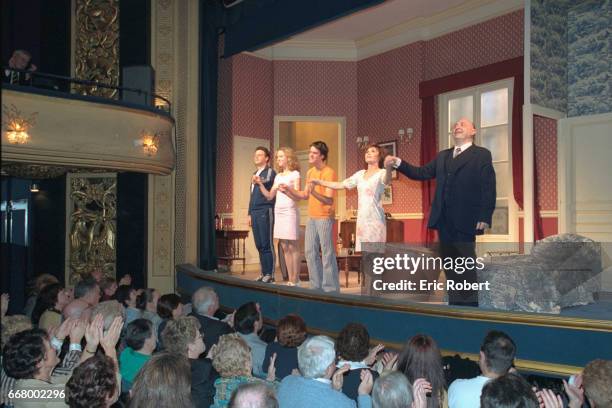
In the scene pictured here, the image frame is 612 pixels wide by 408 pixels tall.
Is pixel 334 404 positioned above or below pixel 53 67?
below

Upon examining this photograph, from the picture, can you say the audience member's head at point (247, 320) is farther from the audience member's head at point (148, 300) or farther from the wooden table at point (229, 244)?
the wooden table at point (229, 244)

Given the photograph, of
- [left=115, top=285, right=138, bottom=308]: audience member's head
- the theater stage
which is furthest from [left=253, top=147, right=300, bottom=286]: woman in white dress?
[left=115, top=285, right=138, bottom=308]: audience member's head

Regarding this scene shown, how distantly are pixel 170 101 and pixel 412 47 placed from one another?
402 centimetres

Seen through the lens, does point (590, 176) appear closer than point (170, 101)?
Yes

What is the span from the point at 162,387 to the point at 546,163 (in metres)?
6.97

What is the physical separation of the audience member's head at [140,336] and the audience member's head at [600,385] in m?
2.01

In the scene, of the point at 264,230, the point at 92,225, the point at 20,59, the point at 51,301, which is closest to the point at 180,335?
the point at 51,301

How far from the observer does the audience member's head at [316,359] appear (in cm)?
253

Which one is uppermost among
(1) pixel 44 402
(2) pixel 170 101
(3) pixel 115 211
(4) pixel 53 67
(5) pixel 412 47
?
(5) pixel 412 47

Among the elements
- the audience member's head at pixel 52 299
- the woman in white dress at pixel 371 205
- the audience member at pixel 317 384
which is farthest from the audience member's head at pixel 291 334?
the audience member's head at pixel 52 299

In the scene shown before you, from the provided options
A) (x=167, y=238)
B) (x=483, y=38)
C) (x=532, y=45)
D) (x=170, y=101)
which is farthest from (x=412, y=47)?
(x=167, y=238)

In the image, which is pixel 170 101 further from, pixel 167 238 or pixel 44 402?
pixel 44 402

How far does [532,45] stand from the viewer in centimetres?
688

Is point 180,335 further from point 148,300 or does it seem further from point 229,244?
point 229,244
